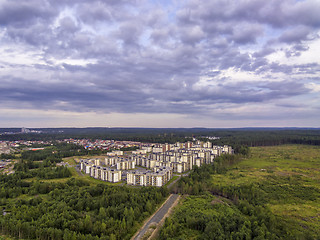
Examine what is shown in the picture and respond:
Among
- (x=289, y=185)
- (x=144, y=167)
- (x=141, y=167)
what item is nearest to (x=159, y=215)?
(x=289, y=185)

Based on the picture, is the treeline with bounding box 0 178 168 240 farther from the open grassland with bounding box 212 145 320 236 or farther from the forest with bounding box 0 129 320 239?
the open grassland with bounding box 212 145 320 236

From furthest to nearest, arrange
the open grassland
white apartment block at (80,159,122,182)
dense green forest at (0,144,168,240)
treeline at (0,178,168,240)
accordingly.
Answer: white apartment block at (80,159,122,182)
the open grassland
dense green forest at (0,144,168,240)
treeline at (0,178,168,240)

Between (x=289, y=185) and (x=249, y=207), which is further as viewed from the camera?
(x=289, y=185)

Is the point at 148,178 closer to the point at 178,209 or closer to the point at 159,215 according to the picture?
the point at 178,209

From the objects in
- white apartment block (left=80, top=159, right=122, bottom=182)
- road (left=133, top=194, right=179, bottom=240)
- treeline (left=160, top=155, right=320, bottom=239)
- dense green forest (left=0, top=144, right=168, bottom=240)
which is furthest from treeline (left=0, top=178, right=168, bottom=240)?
white apartment block (left=80, top=159, right=122, bottom=182)

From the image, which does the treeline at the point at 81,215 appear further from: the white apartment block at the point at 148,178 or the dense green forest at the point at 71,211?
the white apartment block at the point at 148,178

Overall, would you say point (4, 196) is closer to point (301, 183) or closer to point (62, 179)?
point (62, 179)

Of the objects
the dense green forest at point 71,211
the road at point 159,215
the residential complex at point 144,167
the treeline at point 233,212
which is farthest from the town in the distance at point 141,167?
the road at point 159,215

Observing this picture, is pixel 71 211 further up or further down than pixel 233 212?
further up
